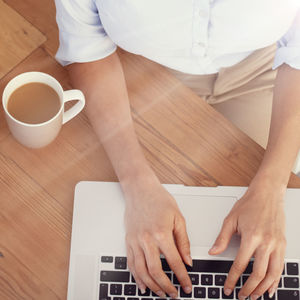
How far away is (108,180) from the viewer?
32.7 inches

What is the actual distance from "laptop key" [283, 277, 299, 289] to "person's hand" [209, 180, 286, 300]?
0.06 feet

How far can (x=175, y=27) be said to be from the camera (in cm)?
83

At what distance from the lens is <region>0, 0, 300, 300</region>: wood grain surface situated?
77cm

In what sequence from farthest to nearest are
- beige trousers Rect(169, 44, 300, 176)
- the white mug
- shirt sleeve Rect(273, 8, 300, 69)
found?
beige trousers Rect(169, 44, 300, 176) → shirt sleeve Rect(273, 8, 300, 69) → the white mug

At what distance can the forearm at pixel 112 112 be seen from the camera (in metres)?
0.82

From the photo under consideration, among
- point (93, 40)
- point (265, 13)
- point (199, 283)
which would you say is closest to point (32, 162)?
point (93, 40)

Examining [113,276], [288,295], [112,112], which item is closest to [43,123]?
[112,112]

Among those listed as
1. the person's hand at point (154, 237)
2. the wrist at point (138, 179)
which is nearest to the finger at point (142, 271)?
the person's hand at point (154, 237)

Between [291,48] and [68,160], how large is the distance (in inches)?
18.4

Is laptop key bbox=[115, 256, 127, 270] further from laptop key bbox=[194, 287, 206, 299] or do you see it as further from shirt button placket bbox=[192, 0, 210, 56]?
shirt button placket bbox=[192, 0, 210, 56]

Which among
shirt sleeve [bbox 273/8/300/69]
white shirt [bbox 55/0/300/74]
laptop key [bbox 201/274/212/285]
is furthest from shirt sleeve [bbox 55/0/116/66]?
laptop key [bbox 201/274/212/285]

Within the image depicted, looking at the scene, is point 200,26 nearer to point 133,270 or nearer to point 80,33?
point 80,33

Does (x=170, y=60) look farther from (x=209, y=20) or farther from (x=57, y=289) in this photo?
(x=57, y=289)

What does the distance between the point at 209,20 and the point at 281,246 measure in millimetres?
414
